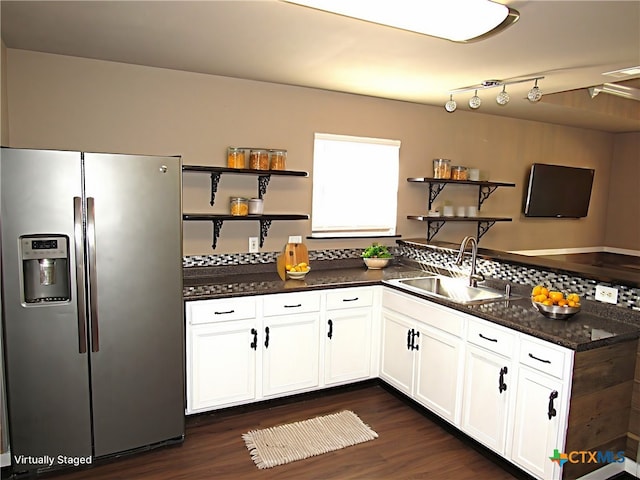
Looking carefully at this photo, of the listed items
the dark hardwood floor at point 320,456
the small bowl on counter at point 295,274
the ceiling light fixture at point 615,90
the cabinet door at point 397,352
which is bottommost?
the dark hardwood floor at point 320,456

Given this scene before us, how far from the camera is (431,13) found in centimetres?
187

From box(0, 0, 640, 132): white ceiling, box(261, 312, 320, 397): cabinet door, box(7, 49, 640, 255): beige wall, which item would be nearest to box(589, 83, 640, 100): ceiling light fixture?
box(0, 0, 640, 132): white ceiling

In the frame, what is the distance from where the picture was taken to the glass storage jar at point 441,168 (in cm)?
434

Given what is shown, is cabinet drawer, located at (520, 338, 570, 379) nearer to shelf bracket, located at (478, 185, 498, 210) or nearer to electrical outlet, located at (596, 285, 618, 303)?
electrical outlet, located at (596, 285, 618, 303)

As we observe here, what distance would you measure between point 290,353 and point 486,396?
1302mm

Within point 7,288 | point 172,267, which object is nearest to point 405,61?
point 172,267

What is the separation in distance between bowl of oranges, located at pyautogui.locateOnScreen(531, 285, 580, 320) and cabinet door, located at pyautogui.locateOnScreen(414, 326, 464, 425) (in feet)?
1.66

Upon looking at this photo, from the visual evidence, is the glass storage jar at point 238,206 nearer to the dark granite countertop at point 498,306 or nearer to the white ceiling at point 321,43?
the dark granite countertop at point 498,306

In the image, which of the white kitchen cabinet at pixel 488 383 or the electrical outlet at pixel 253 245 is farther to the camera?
the electrical outlet at pixel 253 245

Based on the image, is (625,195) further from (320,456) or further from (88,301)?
(88,301)

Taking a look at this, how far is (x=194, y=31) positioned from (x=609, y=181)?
17.6 ft

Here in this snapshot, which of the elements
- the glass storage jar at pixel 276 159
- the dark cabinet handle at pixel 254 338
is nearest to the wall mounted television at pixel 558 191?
the glass storage jar at pixel 276 159

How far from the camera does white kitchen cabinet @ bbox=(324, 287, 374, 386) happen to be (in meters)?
3.35

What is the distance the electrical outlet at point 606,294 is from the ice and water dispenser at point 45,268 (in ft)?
9.56
